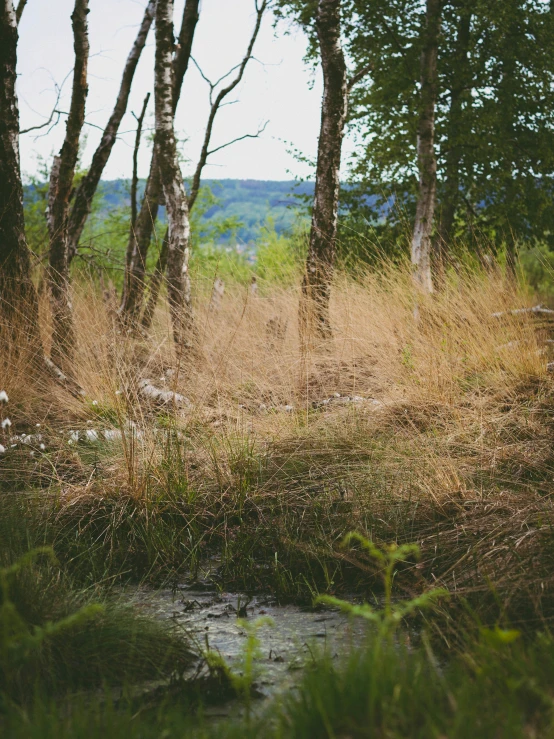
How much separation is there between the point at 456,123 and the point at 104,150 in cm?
754

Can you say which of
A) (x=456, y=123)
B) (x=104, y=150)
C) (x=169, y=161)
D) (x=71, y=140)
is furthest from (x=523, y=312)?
(x=456, y=123)

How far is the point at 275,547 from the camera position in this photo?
341 centimetres

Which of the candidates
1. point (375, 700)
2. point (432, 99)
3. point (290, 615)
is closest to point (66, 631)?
point (290, 615)

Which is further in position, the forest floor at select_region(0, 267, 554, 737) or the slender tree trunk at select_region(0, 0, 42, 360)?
the slender tree trunk at select_region(0, 0, 42, 360)

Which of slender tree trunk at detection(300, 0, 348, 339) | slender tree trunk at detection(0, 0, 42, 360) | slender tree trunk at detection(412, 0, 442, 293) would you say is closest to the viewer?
slender tree trunk at detection(0, 0, 42, 360)

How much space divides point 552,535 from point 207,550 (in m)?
1.66

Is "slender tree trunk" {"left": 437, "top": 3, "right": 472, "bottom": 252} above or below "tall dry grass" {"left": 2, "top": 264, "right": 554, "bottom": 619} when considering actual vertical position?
above

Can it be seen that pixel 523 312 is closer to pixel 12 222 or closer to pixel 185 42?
pixel 12 222

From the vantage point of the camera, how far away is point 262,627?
283 cm

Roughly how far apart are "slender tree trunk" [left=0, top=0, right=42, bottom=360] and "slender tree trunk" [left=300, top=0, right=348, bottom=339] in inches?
110

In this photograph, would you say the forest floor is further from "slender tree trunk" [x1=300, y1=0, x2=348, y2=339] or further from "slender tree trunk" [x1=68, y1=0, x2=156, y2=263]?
"slender tree trunk" [x1=68, y1=0, x2=156, y2=263]

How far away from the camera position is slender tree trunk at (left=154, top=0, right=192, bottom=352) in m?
7.40

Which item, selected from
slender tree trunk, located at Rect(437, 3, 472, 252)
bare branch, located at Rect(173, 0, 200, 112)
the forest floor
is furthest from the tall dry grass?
slender tree trunk, located at Rect(437, 3, 472, 252)

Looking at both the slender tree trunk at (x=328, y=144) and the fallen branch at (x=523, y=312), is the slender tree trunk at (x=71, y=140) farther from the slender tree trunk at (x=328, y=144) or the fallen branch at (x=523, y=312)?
the fallen branch at (x=523, y=312)
